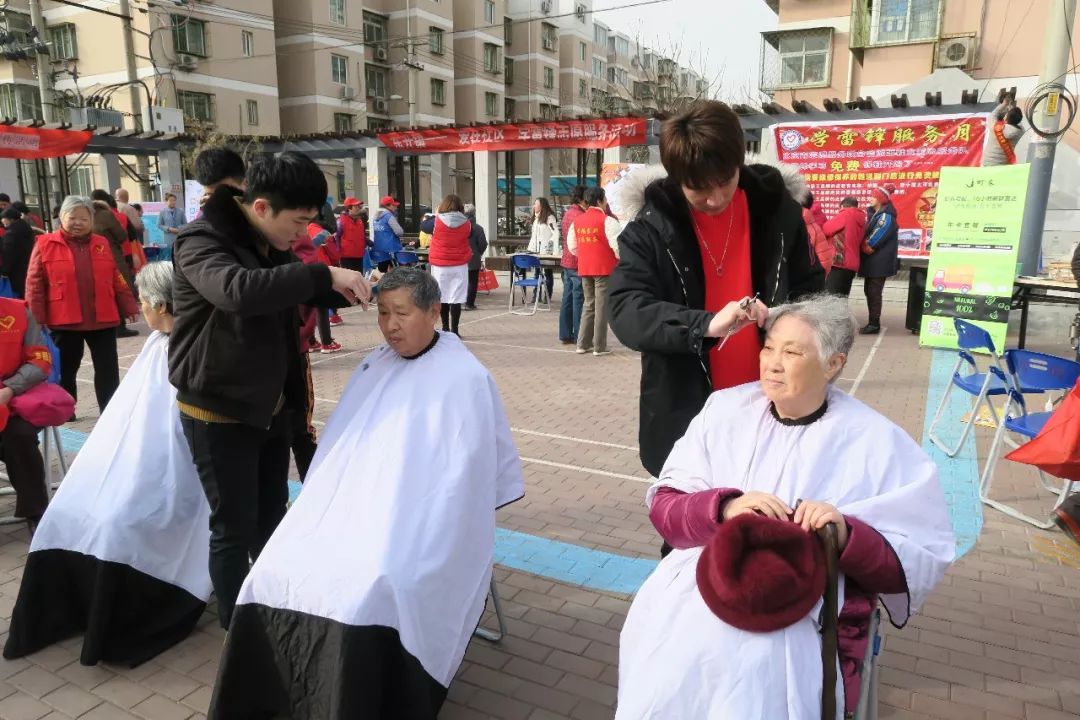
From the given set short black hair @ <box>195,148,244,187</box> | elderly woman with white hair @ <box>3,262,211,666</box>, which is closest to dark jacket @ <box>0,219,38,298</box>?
short black hair @ <box>195,148,244,187</box>

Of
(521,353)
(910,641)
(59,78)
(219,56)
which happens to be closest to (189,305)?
(910,641)

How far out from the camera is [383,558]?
2123 mm

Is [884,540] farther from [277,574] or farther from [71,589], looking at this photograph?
[71,589]

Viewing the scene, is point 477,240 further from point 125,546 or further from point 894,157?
point 125,546

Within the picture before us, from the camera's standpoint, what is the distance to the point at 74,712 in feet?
8.09

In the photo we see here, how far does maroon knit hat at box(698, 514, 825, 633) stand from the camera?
1642mm

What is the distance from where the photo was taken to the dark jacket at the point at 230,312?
2223 millimetres

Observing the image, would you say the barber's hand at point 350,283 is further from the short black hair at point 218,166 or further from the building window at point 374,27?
the building window at point 374,27

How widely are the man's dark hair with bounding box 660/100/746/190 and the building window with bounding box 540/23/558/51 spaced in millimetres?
46345

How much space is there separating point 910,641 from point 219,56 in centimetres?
3071

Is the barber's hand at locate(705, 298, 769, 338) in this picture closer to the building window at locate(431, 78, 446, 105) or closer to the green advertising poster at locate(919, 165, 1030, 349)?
the green advertising poster at locate(919, 165, 1030, 349)

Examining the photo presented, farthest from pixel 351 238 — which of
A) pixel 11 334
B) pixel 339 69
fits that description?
pixel 339 69

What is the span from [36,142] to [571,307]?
10347mm

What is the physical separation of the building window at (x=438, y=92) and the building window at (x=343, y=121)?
5.14 metres
